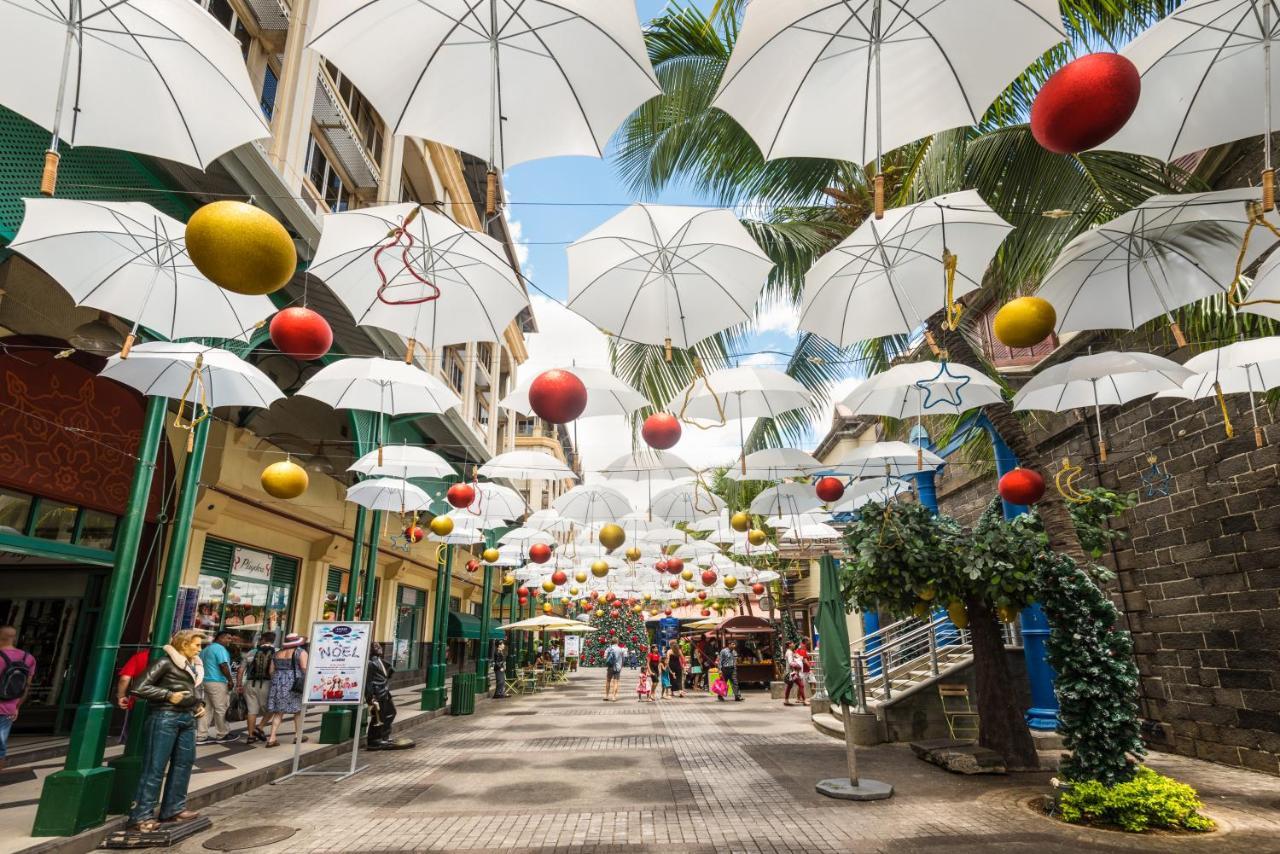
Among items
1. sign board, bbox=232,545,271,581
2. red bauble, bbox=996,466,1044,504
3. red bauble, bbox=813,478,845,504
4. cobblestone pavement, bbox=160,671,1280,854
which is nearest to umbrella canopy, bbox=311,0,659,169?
red bauble, bbox=996,466,1044,504

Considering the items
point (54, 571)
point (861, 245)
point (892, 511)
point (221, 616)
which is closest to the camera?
point (861, 245)

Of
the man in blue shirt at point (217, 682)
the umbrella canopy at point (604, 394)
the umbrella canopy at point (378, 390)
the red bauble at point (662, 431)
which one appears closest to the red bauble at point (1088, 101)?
the red bauble at point (662, 431)

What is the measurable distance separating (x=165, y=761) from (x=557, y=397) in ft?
18.3

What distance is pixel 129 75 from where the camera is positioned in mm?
3969

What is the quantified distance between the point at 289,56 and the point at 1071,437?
16202 mm

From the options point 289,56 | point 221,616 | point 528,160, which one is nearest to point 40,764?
point 221,616

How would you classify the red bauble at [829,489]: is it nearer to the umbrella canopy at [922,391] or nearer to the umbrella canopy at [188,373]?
the umbrella canopy at [922,391]

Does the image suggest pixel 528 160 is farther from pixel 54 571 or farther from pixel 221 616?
pixel 221 616

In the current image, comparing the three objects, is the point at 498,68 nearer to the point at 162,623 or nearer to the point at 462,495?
the point at 162,623

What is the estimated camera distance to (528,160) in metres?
4.53

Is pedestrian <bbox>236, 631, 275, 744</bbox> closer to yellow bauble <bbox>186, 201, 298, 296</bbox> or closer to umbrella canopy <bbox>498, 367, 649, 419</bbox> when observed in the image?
umbrella canopy <bbox>498, 367, 649, 419</bbox>

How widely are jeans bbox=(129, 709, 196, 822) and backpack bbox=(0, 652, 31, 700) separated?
8.31ft

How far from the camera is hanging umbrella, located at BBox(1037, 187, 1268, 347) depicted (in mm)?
5340

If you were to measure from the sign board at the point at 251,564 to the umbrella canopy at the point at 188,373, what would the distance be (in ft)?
28.1
